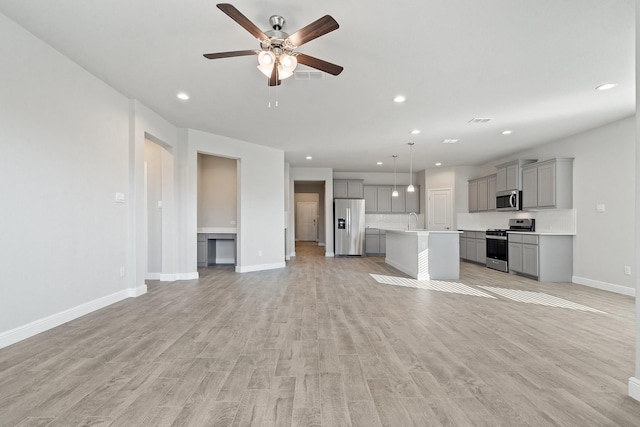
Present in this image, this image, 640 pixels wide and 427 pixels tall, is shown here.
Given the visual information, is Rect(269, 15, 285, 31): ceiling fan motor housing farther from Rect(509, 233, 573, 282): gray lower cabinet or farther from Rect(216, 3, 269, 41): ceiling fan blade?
Rect(509, 233, 573, 282): gray lower cabinet

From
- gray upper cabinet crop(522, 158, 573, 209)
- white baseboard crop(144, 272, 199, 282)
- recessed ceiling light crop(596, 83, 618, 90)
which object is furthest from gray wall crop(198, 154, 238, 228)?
recessed ceiling light crop(596, 83, 618, 90)

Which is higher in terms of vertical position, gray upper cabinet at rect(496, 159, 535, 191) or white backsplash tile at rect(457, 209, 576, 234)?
gray upper cabinet at rect(496, 159, 535, 191)

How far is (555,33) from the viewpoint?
275 centimetres

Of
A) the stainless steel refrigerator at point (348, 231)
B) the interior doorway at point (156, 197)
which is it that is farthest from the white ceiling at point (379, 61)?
the stainless steel refrigerator at point (348, 231)

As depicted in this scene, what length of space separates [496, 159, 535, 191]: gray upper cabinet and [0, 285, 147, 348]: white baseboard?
7.41 metres

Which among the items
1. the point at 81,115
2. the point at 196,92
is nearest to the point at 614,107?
the point at 196,92

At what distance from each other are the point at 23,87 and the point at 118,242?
80.3 inches

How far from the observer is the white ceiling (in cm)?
251

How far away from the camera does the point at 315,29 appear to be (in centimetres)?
229

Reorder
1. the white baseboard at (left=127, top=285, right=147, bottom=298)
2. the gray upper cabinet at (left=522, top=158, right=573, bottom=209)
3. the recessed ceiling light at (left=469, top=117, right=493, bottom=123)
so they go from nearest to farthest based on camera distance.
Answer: the white baseboard at (left=127, top=285, right=147, bottom=298) < the recessed ceiling light at (left=469, top=117, right=493, bottom=123) < the gray upper cabinet at (left=522, top=158, right=573, bottom=209)

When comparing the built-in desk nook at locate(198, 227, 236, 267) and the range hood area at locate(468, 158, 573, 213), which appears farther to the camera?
the built-in desk nook at locate(198, 227, 236, 267)

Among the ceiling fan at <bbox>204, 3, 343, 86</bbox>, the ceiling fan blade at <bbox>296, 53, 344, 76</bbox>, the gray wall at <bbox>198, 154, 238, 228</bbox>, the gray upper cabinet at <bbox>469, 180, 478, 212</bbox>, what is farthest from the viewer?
the gray upper cabinet at <bbox>469, 180, 478, 212</bbox>

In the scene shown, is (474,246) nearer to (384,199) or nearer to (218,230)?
(384,199)

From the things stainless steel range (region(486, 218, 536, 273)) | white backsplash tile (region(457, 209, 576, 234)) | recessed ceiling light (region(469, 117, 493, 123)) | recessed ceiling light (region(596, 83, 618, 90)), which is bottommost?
stainless steel range (region(486, 218, 536, 273))
